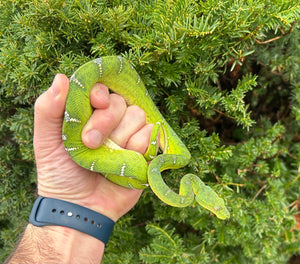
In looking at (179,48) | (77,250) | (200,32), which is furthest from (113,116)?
(77,250)

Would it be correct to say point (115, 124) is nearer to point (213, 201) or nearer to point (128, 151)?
point (128, 151)

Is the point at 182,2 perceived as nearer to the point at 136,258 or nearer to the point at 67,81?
the point at 67,81

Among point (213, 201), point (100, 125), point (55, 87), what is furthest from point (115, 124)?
point (213, 201)

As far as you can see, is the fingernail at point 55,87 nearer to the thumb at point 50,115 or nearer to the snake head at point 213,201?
the thumb at point 50,115

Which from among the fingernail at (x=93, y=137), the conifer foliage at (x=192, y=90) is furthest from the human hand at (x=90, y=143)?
the conifer foliage at (x=192, y=90)

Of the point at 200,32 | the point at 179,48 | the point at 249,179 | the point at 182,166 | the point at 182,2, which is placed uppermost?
the point at 182,2

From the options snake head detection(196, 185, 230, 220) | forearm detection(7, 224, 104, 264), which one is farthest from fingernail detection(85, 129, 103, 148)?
snake head detection(196, 185, 230, 220)

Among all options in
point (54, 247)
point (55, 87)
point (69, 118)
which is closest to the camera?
point (55, 87)
